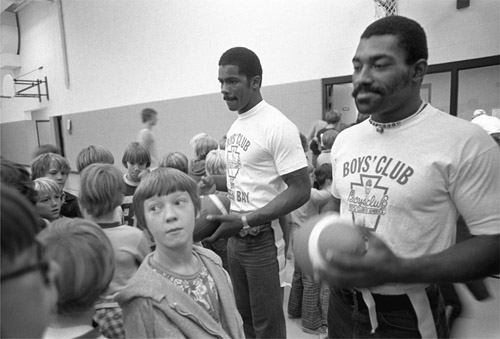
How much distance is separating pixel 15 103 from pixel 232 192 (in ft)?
50.8

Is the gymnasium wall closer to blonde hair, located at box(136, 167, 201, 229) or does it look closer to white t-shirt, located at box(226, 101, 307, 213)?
white t-shirt, located at box(226, 101, 307, 213)

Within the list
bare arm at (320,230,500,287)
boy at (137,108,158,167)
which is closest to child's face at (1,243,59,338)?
bare arm at (320,230,500,287)

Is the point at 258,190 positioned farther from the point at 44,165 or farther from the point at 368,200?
the point at 44,165

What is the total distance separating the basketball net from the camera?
457 centimetres

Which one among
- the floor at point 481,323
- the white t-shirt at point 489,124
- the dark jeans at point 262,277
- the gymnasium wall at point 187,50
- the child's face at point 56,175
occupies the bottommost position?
the floor at point 481,323

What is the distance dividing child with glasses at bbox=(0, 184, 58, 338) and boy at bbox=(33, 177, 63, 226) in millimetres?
1907

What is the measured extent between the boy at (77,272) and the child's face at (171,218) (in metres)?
0.37

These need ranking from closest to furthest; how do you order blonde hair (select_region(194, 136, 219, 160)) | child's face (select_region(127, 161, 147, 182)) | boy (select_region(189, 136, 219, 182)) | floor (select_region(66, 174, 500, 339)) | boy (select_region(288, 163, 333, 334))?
1. floor (select_region(66, 174, 500, 339))
2. boy (select_region(288, 163, 333, 334))
3. child's face (select_region(127, 161, 147, 182))
4. boy (select_region(189, 136, 219, 182))
5. blonde hair (select_region(194, 136, 219, 160))

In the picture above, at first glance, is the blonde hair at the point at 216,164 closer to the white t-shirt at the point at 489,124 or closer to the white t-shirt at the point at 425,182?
the white t-shirt at the point at 425,182

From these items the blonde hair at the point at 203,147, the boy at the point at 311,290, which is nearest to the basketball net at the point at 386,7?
the boy at the point at 311,290

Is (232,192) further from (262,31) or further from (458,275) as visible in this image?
(262,31)

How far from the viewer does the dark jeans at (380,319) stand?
1.20 metres

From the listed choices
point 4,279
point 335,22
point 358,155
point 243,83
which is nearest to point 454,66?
point 335,22

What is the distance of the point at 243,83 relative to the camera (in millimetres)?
2123
